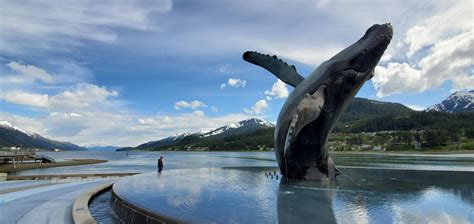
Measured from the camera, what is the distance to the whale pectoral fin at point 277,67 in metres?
17.5

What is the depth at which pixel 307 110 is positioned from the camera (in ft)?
46.2

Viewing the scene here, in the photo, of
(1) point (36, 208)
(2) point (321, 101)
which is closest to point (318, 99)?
(2) point (321, 101)

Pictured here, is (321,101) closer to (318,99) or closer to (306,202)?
(318,99)

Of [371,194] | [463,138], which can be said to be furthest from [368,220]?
[463,138]

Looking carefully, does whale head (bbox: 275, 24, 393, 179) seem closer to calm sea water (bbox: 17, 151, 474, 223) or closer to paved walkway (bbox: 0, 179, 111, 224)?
calm sea water (bbox: 17, 151, 474, 223)

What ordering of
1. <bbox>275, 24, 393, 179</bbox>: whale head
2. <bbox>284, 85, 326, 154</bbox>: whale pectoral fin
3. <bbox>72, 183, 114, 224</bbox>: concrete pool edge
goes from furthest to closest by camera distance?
<bbox>275, 24, 393, 179</bbox>: whale head, <bbox>284, 85, 326, 154</bbox>: whale pectoral fin, <bbox>72, 183, 114, 224</bbox>: concrete pool edge

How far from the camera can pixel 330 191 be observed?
46.8 feet

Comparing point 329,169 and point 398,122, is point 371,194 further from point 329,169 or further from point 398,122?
point 398,122

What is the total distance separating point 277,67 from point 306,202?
789 centimetres

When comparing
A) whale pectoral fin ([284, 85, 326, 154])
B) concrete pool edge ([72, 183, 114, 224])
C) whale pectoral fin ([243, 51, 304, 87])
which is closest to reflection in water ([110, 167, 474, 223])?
concrete pool edge ([72, 183, 114, 224])

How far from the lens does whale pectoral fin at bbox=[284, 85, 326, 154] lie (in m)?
13.5

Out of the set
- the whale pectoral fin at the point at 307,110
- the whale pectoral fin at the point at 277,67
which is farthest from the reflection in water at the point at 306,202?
the whale pectoral fin at the point at 277,67

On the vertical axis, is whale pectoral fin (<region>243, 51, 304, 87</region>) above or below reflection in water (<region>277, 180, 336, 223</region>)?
above

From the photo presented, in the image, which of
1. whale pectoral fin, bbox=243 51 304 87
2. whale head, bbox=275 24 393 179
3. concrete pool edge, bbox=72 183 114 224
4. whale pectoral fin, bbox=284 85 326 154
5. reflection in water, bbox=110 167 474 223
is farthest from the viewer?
whale pectoral fin, bbox=243 51 304 87
